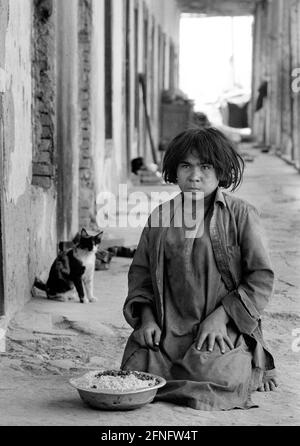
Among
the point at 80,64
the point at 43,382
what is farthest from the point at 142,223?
the point at 43,382

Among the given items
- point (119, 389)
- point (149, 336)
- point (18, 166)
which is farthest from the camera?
point (18, 166)

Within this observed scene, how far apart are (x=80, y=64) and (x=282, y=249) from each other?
291 cm

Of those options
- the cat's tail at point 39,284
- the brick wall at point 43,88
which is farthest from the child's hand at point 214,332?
the brick wall at point 43,88

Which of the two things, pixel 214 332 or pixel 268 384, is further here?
pixel 268 384

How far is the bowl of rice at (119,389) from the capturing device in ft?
14.0

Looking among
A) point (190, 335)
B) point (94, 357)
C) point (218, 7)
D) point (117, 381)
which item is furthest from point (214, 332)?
point (218, 7)

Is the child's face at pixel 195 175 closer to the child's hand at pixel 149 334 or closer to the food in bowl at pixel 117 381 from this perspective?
the child's hand at pixel 149 334

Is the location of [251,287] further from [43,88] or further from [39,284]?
[43,88]

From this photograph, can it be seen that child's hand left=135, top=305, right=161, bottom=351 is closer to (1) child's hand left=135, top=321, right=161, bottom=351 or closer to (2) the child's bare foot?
(1) child's hand left=135, top=321, right=161, bottom=351

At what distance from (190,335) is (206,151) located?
81 centimetres

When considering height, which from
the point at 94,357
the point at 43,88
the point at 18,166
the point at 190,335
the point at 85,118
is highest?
the point at 43,88

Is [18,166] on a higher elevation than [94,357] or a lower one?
higher

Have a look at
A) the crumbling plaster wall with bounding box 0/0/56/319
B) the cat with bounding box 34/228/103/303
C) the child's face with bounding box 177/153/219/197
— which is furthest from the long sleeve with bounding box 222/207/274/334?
the cat with bounding box 34/228/103/303

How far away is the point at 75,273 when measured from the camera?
279 inches
